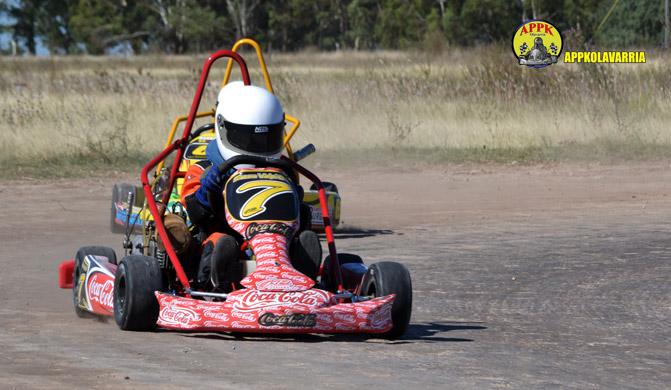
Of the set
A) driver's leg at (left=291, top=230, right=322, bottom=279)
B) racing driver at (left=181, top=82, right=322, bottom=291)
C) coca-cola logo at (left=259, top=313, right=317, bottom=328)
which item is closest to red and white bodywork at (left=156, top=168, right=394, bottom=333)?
coca-cola logo at (left=259, top=313, right=317, bottom=328)

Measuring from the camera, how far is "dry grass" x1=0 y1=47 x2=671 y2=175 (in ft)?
69.6

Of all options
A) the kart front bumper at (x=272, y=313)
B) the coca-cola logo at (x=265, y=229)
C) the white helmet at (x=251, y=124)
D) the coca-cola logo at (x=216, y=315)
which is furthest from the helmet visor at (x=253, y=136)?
the coca-cola logo at (x=216, y=315)

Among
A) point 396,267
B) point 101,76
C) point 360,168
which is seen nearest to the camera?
point 396,267

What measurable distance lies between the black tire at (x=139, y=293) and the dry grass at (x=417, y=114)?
1225 centimetres

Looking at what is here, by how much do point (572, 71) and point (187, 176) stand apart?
704 inches

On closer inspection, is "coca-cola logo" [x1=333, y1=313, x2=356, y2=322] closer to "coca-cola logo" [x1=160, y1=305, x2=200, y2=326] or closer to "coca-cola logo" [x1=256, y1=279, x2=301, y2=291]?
"coca-cola logo" [x1=256, y1=279, x2=301, y2=291]

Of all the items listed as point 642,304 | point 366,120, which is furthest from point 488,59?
point 642,304

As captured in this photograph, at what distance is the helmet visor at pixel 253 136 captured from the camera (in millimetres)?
8484

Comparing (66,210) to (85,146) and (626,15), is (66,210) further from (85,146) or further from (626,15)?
(626,15)

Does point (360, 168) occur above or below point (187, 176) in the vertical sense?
below

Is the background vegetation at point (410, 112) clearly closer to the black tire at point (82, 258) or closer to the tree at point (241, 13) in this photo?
the black tire at point (82, 258)

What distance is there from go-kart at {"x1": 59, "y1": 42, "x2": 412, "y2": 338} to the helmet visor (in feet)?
0.36

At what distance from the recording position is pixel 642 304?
9.55 m

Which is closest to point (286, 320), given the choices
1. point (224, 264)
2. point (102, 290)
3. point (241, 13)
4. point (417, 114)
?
point (224, 264)
